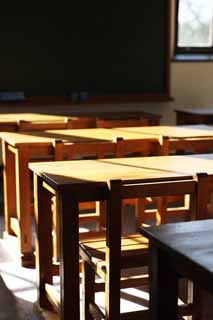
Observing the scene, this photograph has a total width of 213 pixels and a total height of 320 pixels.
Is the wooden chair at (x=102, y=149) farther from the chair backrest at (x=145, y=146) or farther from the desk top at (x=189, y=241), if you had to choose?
the desk top at (x=189, y=241)

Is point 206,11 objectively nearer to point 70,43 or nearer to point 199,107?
point 199,107

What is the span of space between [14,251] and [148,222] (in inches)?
44.6

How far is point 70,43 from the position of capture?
20.1 ft

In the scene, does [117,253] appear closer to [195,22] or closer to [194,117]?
[194,117]

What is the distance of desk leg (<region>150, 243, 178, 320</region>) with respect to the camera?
1.52 metres

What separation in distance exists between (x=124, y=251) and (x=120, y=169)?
38 centimetres

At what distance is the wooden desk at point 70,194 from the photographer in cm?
232

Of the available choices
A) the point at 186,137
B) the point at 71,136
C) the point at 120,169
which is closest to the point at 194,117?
the point at 186,137

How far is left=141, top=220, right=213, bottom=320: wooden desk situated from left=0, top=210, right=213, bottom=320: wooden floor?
4.31 ft

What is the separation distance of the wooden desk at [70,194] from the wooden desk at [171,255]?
0.75 metres

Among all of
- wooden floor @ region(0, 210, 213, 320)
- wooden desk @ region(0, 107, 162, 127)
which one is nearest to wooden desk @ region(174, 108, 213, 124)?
wooden desk @ region(0, 107, 162, 127)

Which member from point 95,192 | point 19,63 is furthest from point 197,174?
point 19,63

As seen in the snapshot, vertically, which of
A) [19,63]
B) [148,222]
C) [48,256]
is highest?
[19,63]

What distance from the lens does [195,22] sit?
6.61 m
